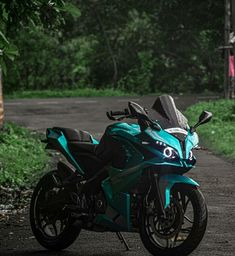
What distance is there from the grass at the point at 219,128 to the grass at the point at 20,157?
2923 mm

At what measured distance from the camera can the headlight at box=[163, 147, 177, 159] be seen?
7.43m

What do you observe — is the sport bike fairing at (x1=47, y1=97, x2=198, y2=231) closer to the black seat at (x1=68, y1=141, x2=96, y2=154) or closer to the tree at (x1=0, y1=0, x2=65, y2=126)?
the black seat at (x1=68, y1=141, x2=96, y2=154)

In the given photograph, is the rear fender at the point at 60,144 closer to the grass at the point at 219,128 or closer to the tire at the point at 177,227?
the tire at the point at 177,227

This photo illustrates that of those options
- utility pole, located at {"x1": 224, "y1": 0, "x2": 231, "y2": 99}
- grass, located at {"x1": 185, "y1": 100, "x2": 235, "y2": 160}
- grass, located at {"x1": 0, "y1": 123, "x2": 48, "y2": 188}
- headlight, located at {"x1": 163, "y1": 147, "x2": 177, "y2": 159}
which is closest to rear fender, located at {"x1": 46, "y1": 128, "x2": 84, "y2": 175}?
headlight, located at {"x1": 163, "y1": 147, "x2": 177, "y2": 159}

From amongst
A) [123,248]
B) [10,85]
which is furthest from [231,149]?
[10,85]

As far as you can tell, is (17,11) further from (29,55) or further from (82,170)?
(29,55)

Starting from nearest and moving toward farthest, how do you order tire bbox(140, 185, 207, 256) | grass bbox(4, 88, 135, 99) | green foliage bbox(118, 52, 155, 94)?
tire bbox(140, 185, 207, 256)
grass bbox(4, 88, 135, 99)
green foliage bbox(118, 52, 155, 94)

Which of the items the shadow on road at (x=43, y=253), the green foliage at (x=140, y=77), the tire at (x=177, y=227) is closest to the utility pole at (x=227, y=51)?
the green foliage at (x=140, y=77)

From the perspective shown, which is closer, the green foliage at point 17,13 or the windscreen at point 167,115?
the windscreen at point 167,115

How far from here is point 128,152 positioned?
773 centimetres

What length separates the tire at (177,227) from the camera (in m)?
7.39

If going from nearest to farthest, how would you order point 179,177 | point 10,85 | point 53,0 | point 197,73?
point 179,177
point 53,0
point 10,85
point 197,73

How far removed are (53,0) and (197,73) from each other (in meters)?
28.7

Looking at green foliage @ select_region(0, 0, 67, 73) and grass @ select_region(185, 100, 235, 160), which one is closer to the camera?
green foliage @ select_region(0, 0, 67, 73)
